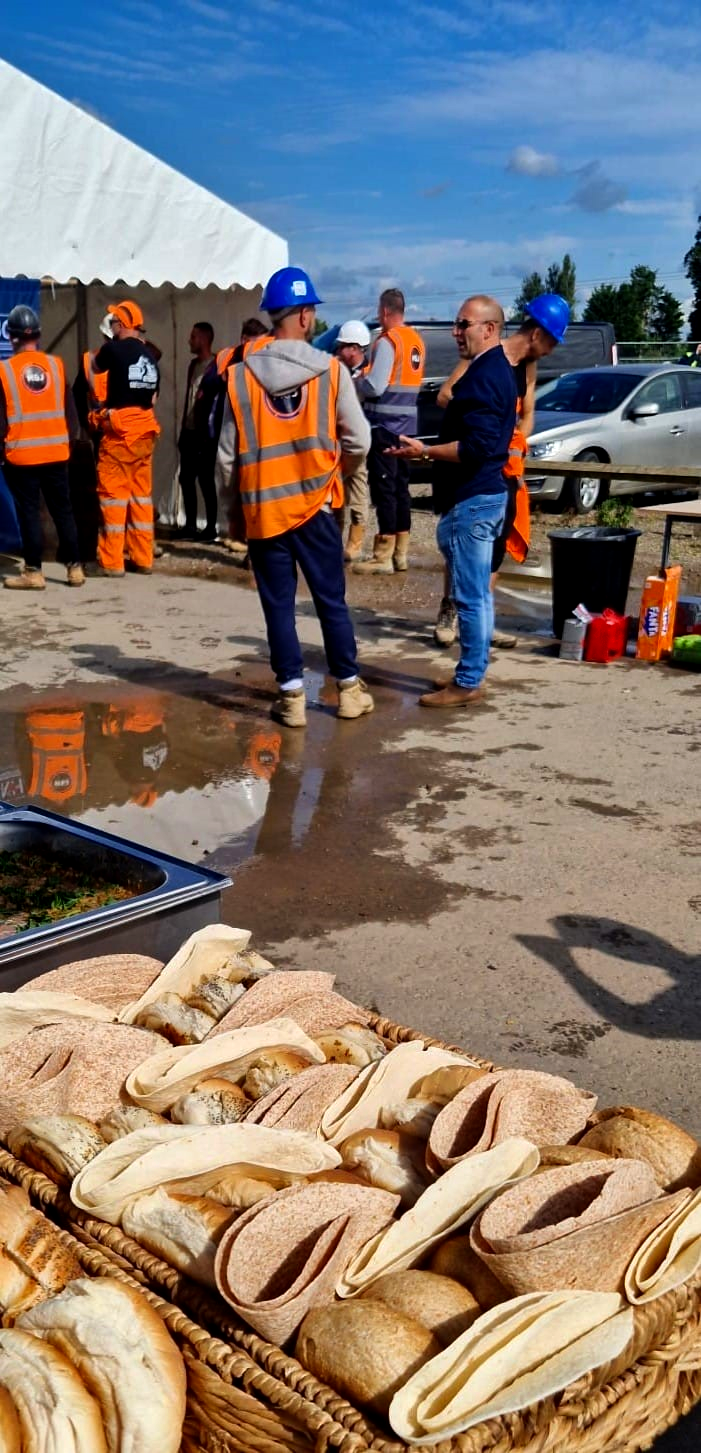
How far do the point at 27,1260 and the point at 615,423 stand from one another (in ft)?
46.6

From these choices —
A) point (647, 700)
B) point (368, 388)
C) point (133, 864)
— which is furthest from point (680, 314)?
point (133, 864)

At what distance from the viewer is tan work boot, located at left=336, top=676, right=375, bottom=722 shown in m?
7.39

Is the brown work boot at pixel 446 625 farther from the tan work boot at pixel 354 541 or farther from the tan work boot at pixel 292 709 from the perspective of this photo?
the tan work boot at pixel 354 541

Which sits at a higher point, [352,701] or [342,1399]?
[342,1399]

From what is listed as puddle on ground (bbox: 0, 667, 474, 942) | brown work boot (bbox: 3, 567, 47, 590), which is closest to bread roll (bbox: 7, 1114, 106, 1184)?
puddle on ground (bbox: 0, 667, 474, 942)

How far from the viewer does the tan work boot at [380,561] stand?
11883 millimetres

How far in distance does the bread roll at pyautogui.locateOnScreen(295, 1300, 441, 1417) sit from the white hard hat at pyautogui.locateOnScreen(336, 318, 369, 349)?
10414 mm

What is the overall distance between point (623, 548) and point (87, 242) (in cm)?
516

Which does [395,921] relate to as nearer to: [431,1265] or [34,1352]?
[431,1265]

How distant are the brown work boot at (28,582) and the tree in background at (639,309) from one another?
47837mm

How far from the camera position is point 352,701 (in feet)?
24.4

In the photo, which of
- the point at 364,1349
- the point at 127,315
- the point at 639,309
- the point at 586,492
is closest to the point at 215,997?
the point at 364,1349

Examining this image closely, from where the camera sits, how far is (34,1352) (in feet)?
6.36

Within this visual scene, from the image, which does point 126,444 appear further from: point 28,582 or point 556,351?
point 556,351
